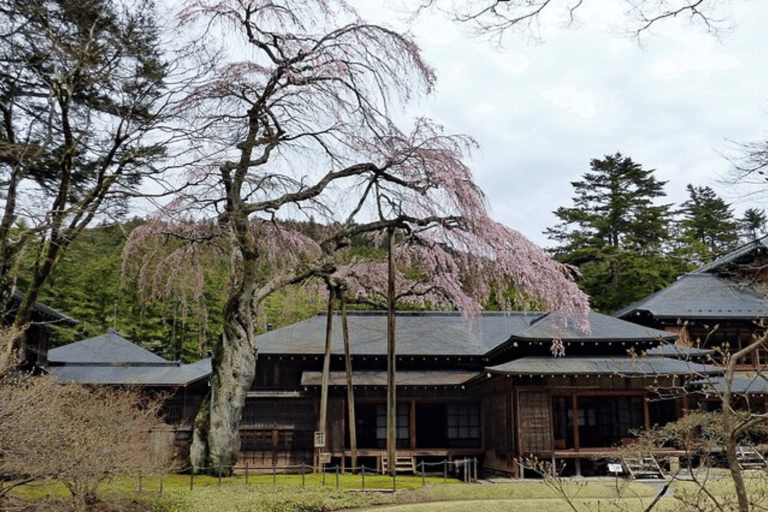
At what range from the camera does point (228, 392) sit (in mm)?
16453

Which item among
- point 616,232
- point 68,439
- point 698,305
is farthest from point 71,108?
point 616,232

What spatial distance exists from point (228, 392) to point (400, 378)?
7.08 m

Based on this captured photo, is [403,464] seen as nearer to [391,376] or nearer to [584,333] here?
[391,376]

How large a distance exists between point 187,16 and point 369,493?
38.6 feet

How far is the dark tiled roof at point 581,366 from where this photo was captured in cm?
1808

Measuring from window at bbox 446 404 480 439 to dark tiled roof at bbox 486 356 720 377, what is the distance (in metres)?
4.25

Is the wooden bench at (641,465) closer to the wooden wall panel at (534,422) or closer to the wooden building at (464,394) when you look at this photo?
the wooden building at (464,394)

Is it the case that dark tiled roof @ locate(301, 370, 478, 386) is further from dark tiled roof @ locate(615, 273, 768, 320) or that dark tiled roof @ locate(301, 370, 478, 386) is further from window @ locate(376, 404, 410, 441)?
dark tiled roof @ locate(615, 273, 768, 320)

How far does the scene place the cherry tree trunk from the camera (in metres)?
16.2

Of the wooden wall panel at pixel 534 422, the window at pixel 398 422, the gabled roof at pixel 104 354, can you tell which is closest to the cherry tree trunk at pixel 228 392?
the window at pixel 398 422

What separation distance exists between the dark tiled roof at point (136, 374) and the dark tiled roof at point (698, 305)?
1703 centimetres

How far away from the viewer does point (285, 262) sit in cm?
1906

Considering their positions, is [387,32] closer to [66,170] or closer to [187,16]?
[187,16]

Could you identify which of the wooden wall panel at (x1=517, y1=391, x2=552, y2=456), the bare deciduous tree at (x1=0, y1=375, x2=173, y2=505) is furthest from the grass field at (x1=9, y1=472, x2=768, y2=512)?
the wooden wall panel at (x1=517, y1=391, x2=552, y2=456)
